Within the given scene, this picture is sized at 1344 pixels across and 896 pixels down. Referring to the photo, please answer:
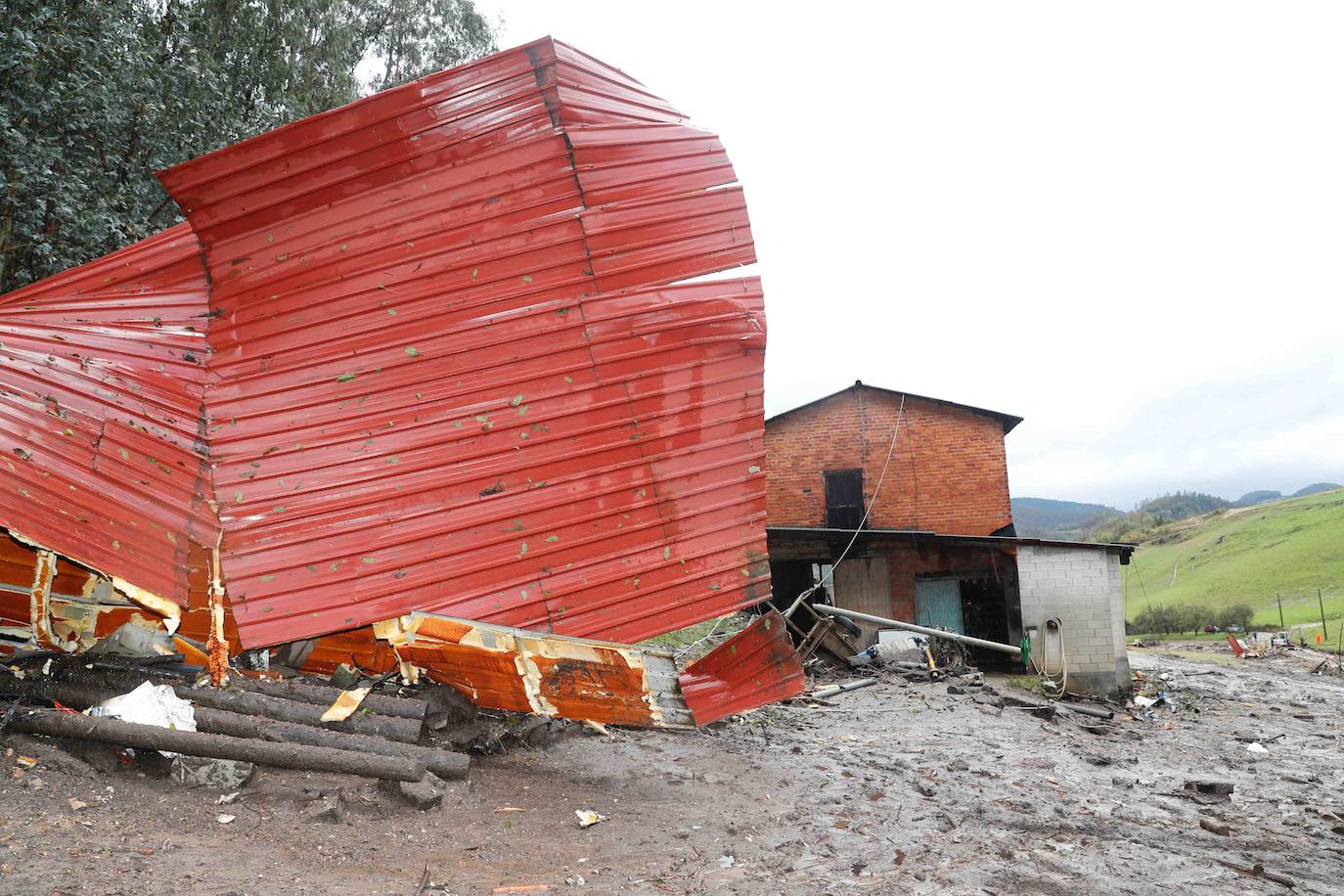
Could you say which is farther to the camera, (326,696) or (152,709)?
(326,696)

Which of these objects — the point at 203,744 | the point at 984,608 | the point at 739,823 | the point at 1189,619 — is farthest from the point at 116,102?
the point at 1189,619

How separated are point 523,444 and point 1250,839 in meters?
6.40

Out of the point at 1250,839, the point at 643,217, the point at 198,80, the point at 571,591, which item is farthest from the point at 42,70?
the point at 1250,839

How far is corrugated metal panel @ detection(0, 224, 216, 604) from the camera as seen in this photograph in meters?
4.78

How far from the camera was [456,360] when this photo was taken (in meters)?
5.31

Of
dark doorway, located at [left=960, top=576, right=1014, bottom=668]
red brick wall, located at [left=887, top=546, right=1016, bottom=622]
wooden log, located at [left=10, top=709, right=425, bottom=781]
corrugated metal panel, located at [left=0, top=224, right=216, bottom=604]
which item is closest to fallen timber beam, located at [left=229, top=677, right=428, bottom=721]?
wooden log, located at [left=10, top=709, right=425, bottom=781]

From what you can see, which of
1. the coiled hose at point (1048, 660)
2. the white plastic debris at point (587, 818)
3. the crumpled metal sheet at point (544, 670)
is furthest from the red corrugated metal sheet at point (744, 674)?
the coiled hose at point (1048, 660)

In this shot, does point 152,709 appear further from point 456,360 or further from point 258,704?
point 456,360

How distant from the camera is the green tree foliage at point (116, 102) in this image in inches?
390

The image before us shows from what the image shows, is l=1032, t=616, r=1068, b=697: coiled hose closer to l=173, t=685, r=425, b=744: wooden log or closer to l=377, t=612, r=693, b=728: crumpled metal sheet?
l=377, t=612, r=693, b=728: crumpled metal sheet

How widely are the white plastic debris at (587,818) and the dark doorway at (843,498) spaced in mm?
16381

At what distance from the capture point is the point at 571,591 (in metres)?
5.36

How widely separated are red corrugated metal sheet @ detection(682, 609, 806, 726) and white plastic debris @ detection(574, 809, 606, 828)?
903 mm

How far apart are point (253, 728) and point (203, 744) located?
0.29m
